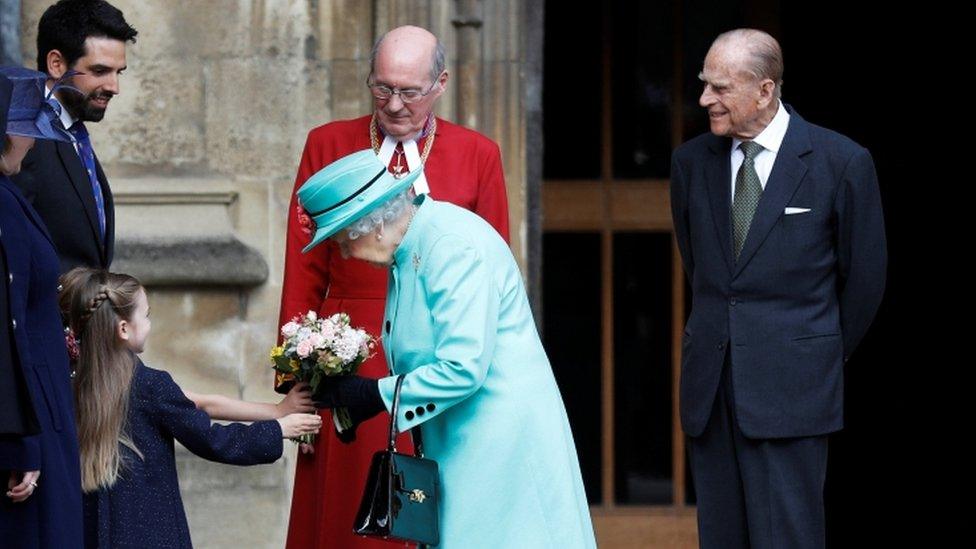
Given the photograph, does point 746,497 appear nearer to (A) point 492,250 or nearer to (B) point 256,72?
(A) point 492,250

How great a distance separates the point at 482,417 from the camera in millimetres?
5629

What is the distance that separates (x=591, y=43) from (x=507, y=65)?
122 cm

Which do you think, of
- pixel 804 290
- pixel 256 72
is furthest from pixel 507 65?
pixel 804 290

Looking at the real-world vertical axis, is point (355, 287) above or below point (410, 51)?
below

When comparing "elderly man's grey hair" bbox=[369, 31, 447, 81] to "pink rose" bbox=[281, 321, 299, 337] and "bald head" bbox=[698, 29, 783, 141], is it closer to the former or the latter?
"bald head" bbox=[698, 29, 783, 141]

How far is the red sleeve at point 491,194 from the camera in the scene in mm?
7039

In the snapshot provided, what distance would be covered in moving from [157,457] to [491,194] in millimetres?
1376

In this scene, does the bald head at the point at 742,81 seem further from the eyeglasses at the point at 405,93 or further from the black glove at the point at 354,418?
the black glove at the point at 354,418

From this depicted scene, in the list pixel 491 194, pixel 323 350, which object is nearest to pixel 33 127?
pixel 323 350

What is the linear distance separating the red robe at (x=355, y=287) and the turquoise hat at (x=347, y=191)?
1228 mm

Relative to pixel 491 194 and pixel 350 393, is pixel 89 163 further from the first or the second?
pixel 350 393

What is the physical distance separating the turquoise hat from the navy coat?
0.66 m

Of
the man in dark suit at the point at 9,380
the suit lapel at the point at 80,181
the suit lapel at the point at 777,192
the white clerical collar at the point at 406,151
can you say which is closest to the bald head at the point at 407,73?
the white clerical collar at the point at 406,151

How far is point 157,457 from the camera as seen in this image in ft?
20.6
